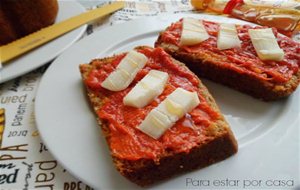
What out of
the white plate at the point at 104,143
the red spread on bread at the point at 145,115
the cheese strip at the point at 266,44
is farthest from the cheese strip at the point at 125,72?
the cheese strip at the point at 266,44

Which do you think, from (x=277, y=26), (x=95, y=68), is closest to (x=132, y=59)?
(x=95, y=68)

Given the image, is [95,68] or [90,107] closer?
[90,107]

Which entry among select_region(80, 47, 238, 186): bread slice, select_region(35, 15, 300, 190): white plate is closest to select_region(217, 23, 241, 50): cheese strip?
select_region(35, 15, 300, 190): white plate

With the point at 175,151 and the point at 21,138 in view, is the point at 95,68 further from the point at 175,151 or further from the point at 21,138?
the point at 175,151

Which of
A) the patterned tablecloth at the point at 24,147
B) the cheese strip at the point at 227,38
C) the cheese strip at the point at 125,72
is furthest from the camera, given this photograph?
the cheese strip at the point at 227,38

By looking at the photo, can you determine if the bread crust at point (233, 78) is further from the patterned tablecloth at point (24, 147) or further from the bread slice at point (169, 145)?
the patterned tablecloth at point (24, 147)

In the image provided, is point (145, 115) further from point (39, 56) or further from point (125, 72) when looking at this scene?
point (39, 56)

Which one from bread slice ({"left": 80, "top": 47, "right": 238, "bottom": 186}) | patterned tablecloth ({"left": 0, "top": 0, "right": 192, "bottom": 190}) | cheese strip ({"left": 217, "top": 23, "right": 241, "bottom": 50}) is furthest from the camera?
cheese strip ({"left": 217, "top": 23, "right": 241, "bottom": 50})

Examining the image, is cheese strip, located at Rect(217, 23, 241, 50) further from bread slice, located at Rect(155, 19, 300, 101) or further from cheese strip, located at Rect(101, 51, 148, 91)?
cheese strip, located at Rect(101, 51, 148, 91)
